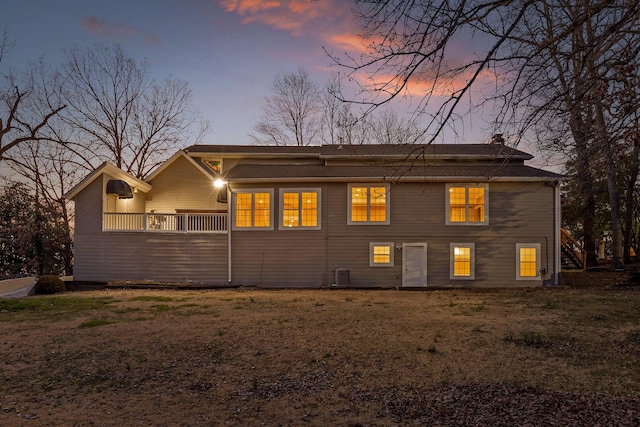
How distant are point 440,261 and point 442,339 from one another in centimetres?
1046

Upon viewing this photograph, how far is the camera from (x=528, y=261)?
18672 millimetres

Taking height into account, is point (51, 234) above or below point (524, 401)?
above

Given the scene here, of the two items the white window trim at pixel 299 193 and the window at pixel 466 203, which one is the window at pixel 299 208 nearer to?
the white window trim at pixel 299 193

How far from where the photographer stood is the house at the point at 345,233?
61.1ft

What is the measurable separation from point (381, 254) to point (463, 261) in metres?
3.43

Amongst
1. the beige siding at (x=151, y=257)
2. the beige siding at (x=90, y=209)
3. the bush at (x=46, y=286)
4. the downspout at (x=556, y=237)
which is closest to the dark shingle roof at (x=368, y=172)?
the downspout at (x=556, y=237)

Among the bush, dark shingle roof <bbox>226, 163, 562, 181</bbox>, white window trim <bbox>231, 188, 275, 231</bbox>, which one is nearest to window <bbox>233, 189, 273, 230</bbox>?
white window trim <bbox>231, 188, 275, 231</bbox>

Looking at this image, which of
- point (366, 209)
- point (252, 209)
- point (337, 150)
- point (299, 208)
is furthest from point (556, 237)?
point (252, 209)

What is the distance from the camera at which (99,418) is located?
516cm

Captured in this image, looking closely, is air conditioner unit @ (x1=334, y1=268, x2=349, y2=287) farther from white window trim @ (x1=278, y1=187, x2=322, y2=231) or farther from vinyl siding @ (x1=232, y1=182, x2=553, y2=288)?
white window trim @ (x1=278, y1=187, x2=322, y2=231)

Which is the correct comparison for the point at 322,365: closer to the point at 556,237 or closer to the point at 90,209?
the point at 556,237

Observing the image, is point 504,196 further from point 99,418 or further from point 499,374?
point 99,418

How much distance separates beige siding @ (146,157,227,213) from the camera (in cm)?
2316

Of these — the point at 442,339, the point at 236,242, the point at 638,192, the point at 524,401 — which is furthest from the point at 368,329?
the point at 638,192
